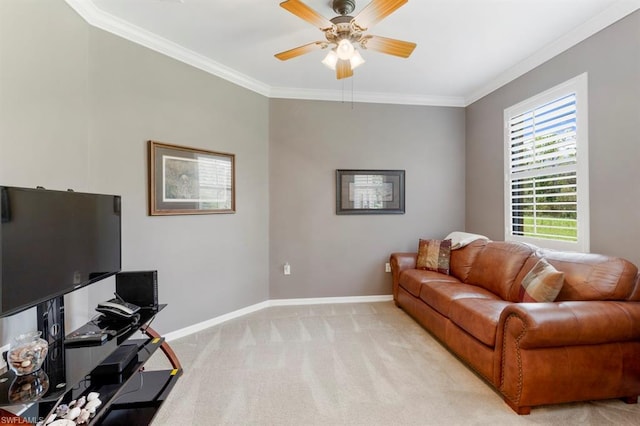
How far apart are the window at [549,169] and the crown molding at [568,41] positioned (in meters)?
0.32

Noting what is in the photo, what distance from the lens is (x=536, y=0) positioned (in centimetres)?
218

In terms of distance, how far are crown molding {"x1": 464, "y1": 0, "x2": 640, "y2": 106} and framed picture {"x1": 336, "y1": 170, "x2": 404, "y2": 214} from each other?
60.4 inches

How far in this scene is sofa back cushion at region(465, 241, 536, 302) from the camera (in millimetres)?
2627

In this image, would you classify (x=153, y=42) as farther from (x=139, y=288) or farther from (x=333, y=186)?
(x=333, y=186)

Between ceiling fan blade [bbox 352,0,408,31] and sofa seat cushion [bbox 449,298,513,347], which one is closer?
ceiling fan blade [bbox 352,0,408,31]

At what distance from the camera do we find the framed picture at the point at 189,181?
2.71 metres

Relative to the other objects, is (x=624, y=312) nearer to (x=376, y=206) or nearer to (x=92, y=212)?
(x=376, y=206)

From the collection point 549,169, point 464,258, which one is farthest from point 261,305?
point 549,169

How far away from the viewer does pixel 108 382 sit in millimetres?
1521

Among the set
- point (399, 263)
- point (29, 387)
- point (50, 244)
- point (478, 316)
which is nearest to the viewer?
point (29, 387)

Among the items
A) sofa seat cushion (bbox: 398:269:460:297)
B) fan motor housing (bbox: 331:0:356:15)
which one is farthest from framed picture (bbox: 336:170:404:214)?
fan motor housing (bbox: 331:0:356:15)

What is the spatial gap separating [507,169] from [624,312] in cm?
197

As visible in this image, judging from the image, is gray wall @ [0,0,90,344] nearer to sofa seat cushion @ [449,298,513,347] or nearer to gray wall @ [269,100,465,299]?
gray wall @ [269,100,465,299]

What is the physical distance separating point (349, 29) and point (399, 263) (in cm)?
261
